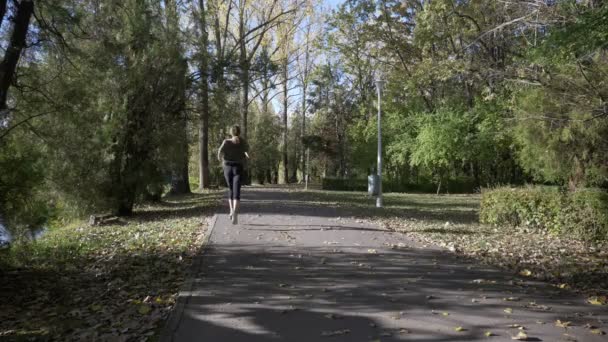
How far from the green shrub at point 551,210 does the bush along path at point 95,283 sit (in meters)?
7.47

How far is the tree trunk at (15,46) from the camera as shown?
8.12m

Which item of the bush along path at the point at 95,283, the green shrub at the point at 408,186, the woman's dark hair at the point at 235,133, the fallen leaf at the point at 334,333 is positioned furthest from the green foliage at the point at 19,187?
the green shrub at the point at 408,186

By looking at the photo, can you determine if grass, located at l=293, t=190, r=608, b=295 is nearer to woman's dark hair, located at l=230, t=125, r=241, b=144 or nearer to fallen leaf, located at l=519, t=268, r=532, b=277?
fallen leaf, located at l=519, t=268, r=532, b=277

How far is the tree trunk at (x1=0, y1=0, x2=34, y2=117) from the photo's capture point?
26.6ft

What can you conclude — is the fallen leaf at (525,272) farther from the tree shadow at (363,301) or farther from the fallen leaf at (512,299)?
the fallen leaf at (512,299)

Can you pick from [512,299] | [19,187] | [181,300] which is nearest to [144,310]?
[181,300]

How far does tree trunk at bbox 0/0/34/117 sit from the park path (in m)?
4.21

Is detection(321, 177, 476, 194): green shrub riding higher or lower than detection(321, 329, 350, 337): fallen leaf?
higher

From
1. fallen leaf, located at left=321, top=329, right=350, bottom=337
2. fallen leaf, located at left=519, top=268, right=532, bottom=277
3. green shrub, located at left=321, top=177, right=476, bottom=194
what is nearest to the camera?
fallen leaf, located at left=321, top=329, right=350, bottom=337

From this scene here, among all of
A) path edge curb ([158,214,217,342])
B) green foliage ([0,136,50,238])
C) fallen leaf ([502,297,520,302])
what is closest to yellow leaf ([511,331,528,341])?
fallen leaf ([502,297,520,302])

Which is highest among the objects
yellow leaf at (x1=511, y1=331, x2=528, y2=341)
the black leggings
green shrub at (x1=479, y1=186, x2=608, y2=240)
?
the black leggings

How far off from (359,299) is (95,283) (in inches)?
150

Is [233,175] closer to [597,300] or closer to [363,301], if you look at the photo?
[363,301]

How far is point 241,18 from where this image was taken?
34094mm
